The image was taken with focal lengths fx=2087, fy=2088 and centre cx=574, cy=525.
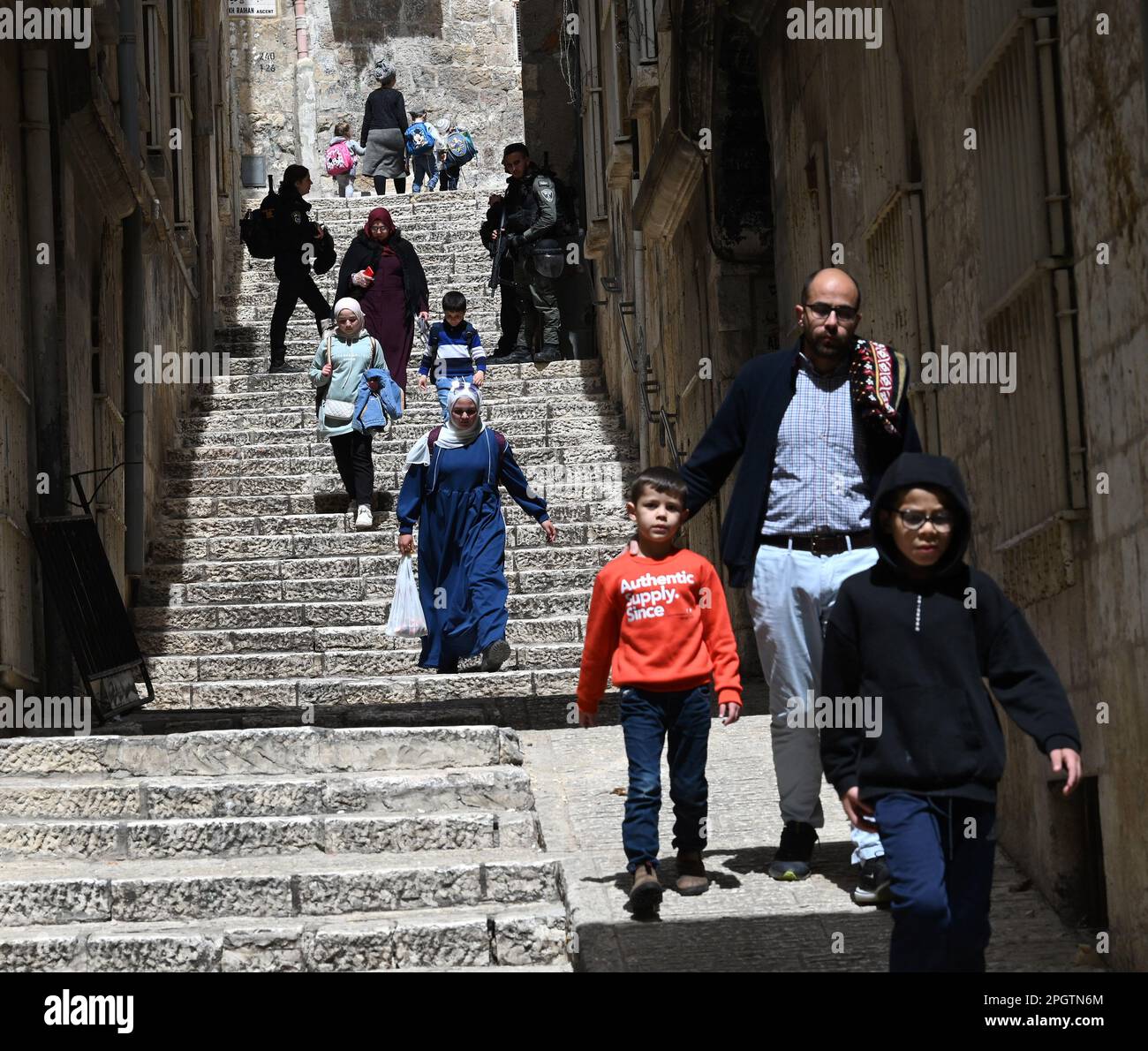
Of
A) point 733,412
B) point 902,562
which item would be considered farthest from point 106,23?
point 902,562

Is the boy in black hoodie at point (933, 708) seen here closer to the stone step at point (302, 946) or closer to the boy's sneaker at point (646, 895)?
Answer: the boy's sneaker at point (646, 895)

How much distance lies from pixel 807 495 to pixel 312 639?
6.54 metres

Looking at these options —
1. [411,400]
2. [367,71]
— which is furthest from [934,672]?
[367,71]

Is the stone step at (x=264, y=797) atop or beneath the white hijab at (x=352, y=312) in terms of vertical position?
beneath

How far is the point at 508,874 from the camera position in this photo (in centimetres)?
676

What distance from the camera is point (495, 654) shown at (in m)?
11.6

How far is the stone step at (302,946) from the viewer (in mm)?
6141

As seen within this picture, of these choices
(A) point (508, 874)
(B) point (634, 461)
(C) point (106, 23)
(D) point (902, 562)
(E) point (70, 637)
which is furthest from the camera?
(B) point (634, 461)

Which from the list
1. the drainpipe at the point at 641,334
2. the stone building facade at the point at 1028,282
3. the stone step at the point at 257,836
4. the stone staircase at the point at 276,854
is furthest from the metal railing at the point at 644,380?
the stone step at the point at 257,836

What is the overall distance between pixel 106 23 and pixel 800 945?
8837 millimetres

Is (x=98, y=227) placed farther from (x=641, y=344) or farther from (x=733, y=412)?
(x=733, y=412)

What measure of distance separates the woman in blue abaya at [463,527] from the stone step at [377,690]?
123mm

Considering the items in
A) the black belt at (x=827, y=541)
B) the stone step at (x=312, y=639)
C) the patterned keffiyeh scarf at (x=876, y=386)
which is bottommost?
the stone step at (x=312, y=639)

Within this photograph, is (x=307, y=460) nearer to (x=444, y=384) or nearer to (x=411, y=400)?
(x=444, y=384)
